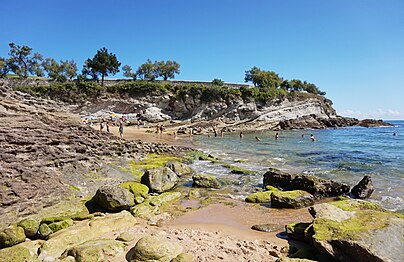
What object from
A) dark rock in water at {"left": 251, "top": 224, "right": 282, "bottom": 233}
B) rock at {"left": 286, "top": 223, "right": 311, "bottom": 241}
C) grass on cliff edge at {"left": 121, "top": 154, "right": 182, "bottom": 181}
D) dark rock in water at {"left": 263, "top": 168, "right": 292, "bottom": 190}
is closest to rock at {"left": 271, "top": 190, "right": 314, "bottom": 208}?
dark rock in water at {"left": 251, "top": 224, "right": 282, "bottom": 233}

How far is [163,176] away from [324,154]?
64.7 feet

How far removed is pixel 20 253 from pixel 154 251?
3417 millimetres

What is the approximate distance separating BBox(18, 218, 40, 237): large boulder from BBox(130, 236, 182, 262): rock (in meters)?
3.69

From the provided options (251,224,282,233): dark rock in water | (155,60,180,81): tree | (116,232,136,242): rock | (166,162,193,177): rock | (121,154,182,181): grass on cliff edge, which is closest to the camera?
(116,232,136,242): rock

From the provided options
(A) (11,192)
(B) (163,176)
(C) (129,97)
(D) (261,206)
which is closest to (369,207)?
(D) (261,206)

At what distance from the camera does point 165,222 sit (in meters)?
9.52

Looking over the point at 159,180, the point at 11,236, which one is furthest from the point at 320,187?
the point at 11,236

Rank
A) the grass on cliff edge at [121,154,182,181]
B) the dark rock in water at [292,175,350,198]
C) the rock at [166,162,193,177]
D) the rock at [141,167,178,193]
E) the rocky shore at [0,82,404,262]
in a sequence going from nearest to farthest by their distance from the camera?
1. the rocky shore at [0,82,404,262]
2. the dark rock in water at [292,175,350,198]
3. the rock at [141,167,178,193]
4. the grass on cliff edge at [121,154,182,181]
5. the rock at [166,162,193,177]

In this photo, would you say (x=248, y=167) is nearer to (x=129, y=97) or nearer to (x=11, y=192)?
(x=11, y=192)

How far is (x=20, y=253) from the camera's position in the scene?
6562 millimetres

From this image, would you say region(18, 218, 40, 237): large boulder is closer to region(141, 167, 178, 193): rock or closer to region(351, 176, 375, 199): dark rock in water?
region(141, 167, 178, 193): rock

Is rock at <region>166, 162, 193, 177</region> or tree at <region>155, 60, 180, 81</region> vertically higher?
tree at <region>155, 60, 180, 81</region>

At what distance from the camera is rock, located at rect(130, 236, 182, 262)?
6.41m

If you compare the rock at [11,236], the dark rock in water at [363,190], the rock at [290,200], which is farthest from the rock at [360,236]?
the rock at [11,236]
